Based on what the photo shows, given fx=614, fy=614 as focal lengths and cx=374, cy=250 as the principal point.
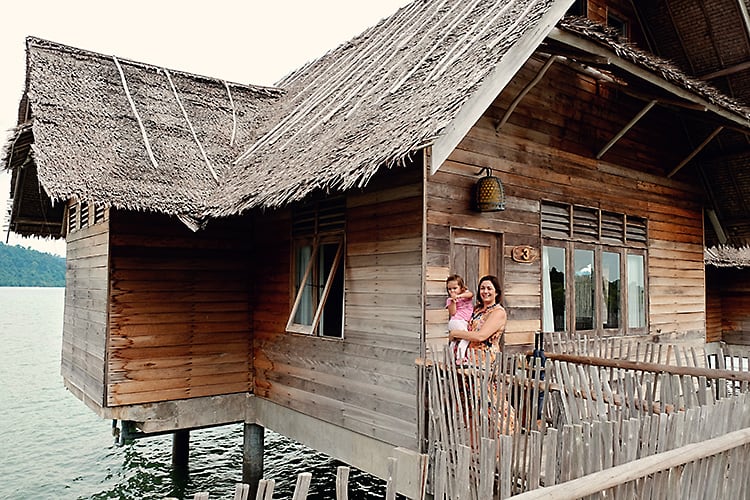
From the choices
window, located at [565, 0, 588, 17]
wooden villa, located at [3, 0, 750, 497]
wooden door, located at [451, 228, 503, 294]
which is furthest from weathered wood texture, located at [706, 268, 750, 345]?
wooden door, located at [451, 228, 503, 294]

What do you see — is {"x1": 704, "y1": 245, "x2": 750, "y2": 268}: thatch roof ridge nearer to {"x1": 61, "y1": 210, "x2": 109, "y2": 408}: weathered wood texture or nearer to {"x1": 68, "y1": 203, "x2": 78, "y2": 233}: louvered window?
{"x1": 61, "y1": 210, "x2": 109, "y2": 408}: weathered wood texture

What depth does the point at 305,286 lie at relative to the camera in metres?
7.61

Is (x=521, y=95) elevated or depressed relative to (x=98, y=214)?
elevated

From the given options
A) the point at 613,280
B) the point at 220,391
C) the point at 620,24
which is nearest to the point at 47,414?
the point at 220,391

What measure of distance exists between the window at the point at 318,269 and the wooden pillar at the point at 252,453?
→ 88.1 inches

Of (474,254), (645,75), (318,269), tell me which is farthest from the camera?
(318,269)

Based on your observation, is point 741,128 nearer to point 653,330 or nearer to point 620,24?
point 620,24

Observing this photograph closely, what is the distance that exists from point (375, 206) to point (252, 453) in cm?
475

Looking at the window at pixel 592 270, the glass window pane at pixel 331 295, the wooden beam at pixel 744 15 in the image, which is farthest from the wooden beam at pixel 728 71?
the glass window pane at pixel 331 295

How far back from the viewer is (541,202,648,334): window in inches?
296

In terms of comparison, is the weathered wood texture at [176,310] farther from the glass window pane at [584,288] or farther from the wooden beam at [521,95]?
the glass window pane at [584,288]

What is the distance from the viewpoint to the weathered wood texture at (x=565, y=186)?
645 centimetres

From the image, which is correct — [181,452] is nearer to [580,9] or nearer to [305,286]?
[305,286]

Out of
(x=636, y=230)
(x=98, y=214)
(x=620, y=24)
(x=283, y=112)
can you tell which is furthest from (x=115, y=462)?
(x=620, y=24)
